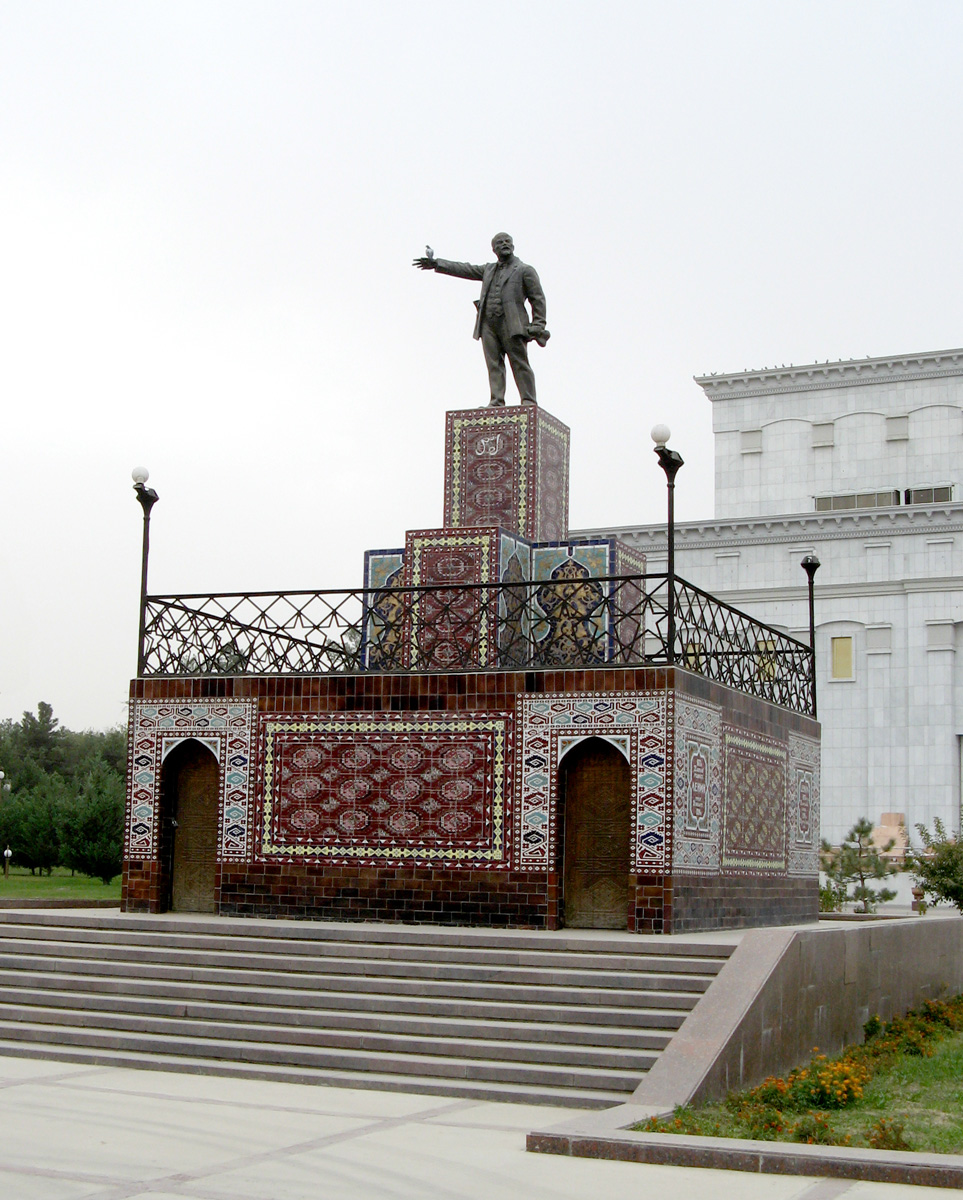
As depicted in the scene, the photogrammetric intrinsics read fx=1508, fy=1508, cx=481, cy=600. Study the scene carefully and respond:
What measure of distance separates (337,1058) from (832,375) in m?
34.2

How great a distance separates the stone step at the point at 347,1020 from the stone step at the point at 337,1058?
26cm

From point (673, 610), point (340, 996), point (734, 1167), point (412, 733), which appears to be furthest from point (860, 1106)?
point (412, 733)

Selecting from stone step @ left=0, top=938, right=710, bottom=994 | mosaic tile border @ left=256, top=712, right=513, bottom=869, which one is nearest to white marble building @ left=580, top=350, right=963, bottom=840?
mosaic tile border @ left=256, top=712, right=513, bottom=869

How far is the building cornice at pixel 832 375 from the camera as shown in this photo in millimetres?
40875

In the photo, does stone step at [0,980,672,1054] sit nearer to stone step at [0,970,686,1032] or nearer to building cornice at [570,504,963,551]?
stone step at [0,970,686,1032]

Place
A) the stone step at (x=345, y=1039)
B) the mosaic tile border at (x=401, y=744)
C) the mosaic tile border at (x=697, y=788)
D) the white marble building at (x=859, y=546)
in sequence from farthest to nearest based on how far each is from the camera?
the white marble building at (x=859, y=546), the mosaic tile border at (x=401, y=744), the mosaic tile border at (x=697, y=788), the stone step at (x=345, y=1039)

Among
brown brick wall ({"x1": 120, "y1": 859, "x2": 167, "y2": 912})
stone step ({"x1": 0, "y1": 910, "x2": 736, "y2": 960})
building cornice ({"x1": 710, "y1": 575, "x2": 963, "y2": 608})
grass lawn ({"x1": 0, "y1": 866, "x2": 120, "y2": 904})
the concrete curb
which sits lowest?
grass lawn ({"x1": 0, "y1": 866, "x2": 120, "y2": 904})

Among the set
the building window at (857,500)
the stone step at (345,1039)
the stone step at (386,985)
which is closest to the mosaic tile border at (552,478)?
the stone step at (386,985)

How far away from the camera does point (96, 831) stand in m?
Answer: 34.6

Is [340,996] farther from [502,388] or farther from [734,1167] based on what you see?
[502,388]

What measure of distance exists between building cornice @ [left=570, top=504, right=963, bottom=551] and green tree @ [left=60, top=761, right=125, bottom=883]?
46.3ft

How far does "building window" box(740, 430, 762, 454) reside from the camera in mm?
43469

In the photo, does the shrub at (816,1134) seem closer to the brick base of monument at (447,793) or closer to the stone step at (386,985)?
the stone step at (386,985)

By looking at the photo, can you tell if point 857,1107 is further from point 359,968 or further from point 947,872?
point 947,872
